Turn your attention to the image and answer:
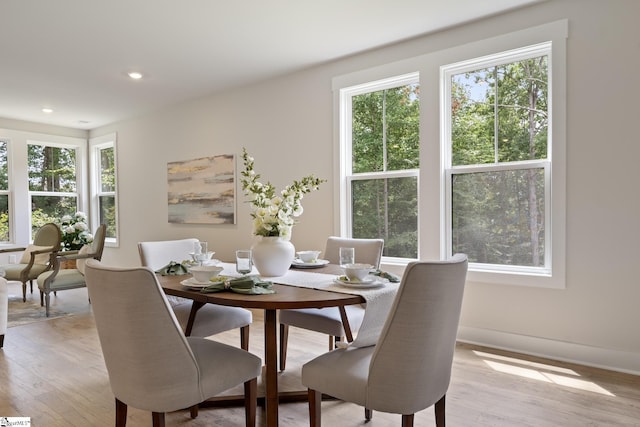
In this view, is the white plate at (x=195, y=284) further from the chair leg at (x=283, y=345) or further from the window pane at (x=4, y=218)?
the window pane at (x=4, y=218)

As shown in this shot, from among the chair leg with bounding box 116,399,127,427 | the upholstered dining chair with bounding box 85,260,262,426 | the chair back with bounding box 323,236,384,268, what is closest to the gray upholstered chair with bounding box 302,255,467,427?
the upholstered dining chair with bounding box 85,260,262,426

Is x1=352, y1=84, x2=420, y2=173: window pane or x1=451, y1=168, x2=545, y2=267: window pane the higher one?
x1=352, y1=84, x2=420, y2=173: window pane

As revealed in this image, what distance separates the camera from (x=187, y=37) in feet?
11.2

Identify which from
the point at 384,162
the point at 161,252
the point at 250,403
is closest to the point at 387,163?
the point at 384,162

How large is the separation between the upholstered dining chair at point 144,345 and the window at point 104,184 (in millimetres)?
5713

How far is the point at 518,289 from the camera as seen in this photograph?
303 centimetres

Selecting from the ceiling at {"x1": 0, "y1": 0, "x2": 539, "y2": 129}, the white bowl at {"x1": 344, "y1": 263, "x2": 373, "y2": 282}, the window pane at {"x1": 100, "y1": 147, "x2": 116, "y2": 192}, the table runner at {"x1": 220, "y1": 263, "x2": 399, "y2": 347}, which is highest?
the ceiling at {"x1": 0, "y1": 0, "x2": 539, "y2": 129}

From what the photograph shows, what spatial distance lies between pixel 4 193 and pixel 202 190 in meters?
3.48

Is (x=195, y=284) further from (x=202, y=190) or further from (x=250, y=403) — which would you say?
(x=202, y=190)

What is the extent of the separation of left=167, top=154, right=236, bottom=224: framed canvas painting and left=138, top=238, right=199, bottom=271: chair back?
6.20 ft

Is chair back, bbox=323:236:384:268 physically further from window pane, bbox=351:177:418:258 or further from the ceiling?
the ceiling

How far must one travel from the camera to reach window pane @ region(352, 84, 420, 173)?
3615mm

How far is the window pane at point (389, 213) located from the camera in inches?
142

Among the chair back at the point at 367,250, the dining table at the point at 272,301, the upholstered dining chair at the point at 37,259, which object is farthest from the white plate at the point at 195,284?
the upholstered dining chair at the point at 37,259
